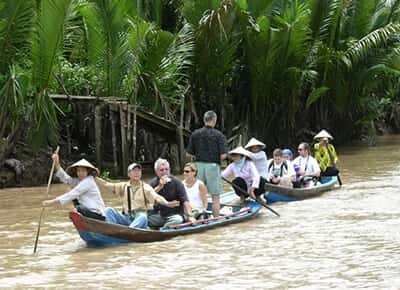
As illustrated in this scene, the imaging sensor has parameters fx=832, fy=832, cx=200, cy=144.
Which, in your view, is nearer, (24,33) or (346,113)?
(24,33)

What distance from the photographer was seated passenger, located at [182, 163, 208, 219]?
449 inches

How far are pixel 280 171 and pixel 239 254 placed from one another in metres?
5.45

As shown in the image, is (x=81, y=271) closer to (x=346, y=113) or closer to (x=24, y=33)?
(x=24, y=33)

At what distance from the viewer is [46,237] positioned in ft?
37.5

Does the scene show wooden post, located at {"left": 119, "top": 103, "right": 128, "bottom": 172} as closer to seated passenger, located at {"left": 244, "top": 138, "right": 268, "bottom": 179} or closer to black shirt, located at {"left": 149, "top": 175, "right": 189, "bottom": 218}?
seated passenger, located at {"left": 244, "top": 138, "right": 268, "bottom": 179}

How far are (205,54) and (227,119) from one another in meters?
3.04

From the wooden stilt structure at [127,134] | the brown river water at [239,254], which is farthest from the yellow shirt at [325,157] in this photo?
the wooden stilt structure at [127,134]

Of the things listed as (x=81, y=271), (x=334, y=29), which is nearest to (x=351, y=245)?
(x=81, y=271)

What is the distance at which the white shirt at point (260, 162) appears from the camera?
14.1 m

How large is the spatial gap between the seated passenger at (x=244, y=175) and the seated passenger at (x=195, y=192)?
4.56ft

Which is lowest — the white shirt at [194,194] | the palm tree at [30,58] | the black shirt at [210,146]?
the white shirt at [194,194]

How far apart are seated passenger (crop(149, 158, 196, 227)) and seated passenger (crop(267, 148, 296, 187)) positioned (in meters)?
4.08

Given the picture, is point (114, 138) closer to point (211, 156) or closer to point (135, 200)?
point (211, 156)

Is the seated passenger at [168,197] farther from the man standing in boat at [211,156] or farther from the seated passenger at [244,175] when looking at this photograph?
the seated passenger at [244,175]
